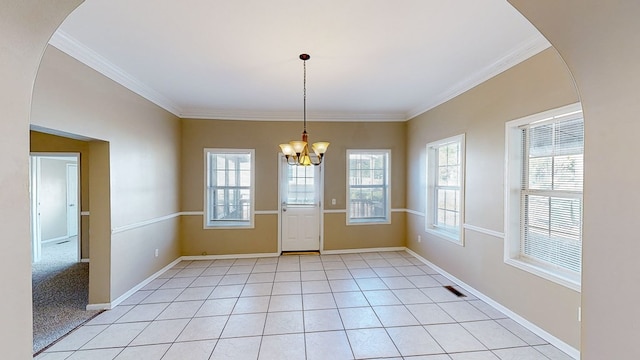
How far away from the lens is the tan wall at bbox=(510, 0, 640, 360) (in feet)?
2.63

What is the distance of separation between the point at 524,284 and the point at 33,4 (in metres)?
3.80

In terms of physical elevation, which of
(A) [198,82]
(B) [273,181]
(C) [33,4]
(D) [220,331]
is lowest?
(D) [220,331]

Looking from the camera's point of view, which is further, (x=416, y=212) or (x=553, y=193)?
(x=416, y=212)

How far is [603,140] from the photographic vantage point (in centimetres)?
89

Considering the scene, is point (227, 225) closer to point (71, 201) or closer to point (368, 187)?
point (368, 187)

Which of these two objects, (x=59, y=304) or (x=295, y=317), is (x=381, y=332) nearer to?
(x=295, y=317)

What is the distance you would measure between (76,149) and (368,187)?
5255 millimetres

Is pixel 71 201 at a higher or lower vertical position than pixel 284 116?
lower

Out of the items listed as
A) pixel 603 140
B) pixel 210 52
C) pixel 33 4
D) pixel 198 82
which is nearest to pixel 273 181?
pixel 198 82

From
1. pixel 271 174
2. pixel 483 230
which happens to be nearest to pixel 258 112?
pixel 271 174

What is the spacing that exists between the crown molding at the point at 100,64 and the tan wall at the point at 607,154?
3388 mm

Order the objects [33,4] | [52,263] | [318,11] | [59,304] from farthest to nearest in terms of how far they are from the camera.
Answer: [52,263]
[59,304]
[318,11]
[33,4]

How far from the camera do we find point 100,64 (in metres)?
2.80

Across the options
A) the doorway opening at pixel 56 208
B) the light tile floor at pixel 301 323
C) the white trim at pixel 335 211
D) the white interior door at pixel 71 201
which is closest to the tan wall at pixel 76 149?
the doorway opening at pixel 56 208
